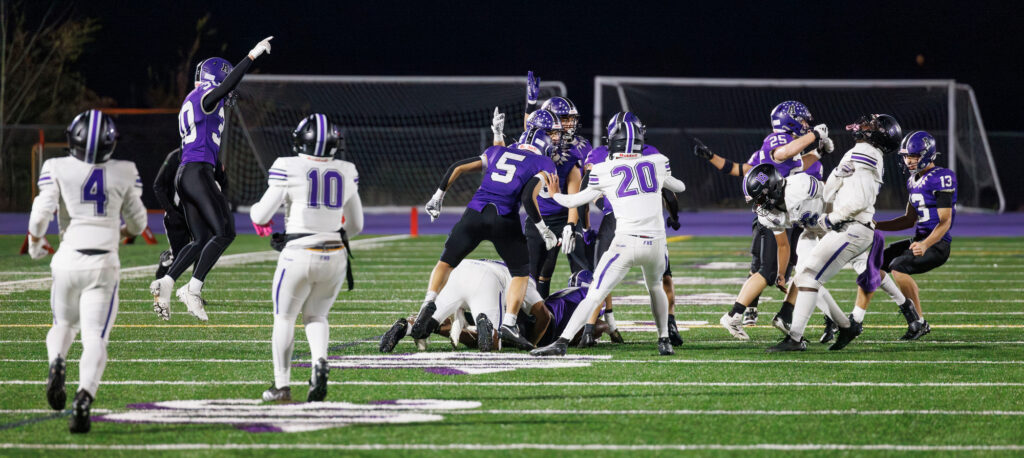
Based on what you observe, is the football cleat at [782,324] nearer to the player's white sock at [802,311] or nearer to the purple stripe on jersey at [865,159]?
the player's white sock at [802,311]

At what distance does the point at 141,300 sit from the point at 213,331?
260cm

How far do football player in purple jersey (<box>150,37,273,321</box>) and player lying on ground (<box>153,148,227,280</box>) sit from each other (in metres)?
0.28

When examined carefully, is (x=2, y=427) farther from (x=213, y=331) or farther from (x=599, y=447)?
(x=213, y=331)

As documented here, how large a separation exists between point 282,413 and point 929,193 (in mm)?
5672

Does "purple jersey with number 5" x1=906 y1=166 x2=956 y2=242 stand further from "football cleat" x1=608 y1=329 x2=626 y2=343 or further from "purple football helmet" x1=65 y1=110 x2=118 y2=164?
"purple football helmet" x1=65 y1=110 x2=118 y2=164

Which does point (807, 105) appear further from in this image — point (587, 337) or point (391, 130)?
point (587, 337)

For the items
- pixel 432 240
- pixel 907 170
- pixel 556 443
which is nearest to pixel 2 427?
pixel 556 443

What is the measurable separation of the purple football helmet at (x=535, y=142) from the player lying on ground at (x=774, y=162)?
1281 millimetres

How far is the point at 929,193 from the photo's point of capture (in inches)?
368

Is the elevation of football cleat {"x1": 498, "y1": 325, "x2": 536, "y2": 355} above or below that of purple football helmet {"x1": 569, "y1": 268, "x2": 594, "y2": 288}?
below

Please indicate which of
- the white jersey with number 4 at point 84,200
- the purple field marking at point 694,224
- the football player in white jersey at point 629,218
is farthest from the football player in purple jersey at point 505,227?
the purple field marking at point 694,224

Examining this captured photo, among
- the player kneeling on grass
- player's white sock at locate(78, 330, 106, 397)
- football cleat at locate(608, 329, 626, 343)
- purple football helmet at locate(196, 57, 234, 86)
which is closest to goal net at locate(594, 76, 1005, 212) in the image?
purple football helmet at locate(196, 57, 234, 86)

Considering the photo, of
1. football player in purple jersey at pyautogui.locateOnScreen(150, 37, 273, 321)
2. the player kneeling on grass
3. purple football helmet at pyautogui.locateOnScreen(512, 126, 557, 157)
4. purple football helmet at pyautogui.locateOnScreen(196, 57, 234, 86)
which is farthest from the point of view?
purple football helmet at pyautogui.locateOnScreen(196, 57, 234, 86)

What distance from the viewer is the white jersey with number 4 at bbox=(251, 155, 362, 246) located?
605 centimetres
